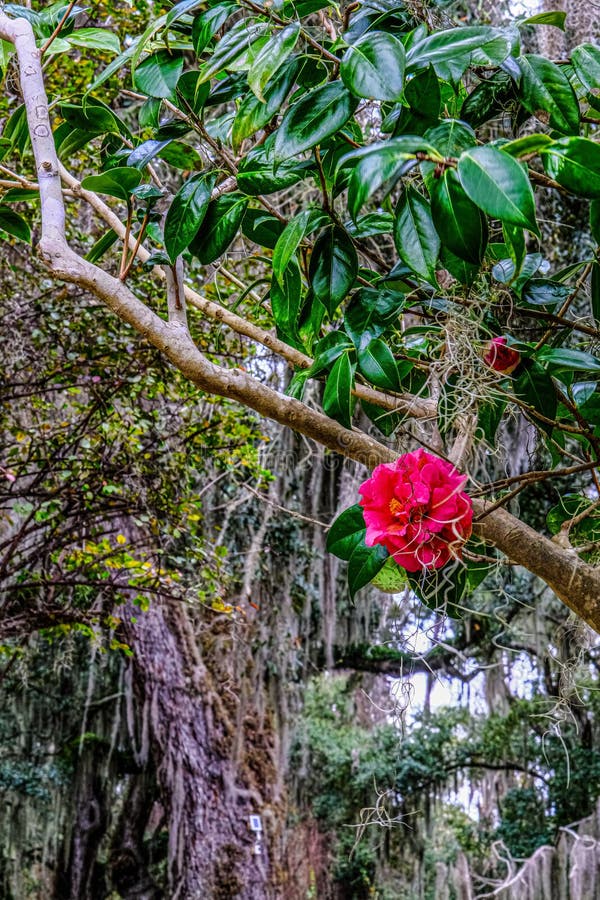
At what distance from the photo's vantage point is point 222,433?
2.24 metres

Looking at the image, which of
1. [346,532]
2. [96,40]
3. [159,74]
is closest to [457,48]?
[159,74]

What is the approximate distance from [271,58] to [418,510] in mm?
408

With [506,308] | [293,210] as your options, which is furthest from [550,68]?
[293,210]

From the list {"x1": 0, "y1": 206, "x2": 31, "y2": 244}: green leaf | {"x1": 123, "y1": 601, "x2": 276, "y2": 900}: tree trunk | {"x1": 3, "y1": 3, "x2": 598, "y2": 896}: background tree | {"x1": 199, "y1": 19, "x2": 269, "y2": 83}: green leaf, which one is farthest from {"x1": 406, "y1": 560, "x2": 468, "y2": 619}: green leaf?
{"x1": 123, "y1": 601, "x2": 276, "y2": 900}: tree trunk

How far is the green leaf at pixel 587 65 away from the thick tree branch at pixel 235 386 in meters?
0.39

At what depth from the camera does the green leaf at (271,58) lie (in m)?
0.65

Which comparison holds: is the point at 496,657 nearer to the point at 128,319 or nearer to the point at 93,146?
the point at 93,146

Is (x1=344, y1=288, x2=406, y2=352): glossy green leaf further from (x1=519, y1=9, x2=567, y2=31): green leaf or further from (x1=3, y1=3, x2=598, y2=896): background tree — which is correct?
(x1=519, y1=9, x2=567, y2=31): green leaf

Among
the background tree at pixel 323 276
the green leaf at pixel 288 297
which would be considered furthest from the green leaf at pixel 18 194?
the green leaf at pixel 288 297

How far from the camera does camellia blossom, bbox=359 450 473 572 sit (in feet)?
2.22

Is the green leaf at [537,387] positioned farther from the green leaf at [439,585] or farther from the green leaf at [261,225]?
the green leaf at [261,225]

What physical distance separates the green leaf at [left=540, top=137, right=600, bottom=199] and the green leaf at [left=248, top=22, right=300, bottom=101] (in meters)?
0.25

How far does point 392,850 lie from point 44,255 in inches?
224

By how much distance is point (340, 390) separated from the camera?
2.53 feet
